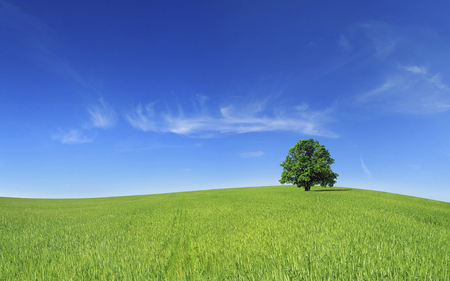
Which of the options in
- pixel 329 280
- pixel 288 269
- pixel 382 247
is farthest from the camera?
pixel 382 247

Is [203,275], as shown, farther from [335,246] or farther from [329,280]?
[335,246]

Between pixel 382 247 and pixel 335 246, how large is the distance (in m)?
1.19

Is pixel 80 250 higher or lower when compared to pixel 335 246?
lower

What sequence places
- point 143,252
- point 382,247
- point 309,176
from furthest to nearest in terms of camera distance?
point 309,176, point 143,252, point 382,247

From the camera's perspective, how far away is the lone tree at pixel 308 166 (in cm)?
3834

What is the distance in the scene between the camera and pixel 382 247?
5.40m

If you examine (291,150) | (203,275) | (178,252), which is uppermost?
(291,150)

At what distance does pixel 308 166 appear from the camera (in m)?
38.4

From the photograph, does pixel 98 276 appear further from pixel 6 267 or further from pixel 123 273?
pixel 6 267

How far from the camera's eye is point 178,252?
6.59m

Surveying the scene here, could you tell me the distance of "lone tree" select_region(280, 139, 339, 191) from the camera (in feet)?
126

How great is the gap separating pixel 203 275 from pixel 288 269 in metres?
1.81

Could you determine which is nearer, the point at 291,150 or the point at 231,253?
the point at 231,253

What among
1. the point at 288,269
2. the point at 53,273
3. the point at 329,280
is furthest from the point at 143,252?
the point at 329,280
